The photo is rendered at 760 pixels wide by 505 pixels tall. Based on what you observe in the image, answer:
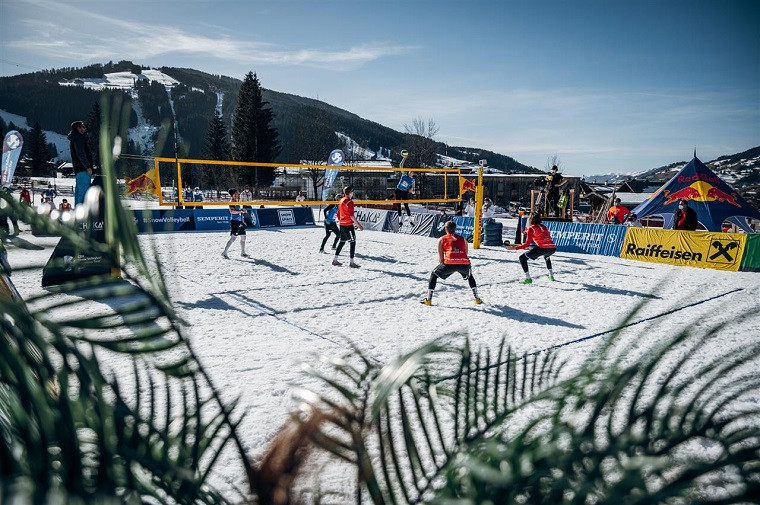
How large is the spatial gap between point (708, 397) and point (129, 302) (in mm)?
898

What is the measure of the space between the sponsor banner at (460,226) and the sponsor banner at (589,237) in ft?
8.81

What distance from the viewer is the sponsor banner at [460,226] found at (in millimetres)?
17281

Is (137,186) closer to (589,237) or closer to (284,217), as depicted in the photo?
(589,237)

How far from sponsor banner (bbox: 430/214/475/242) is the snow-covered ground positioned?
345cm

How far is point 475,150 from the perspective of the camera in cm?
13350

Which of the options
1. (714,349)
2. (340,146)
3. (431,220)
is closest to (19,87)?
(340,146)

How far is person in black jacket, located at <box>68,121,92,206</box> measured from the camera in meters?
7.00

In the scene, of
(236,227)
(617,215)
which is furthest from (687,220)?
(236,227)

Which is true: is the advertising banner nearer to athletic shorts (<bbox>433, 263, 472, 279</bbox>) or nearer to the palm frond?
athletic shorts (<bbox>433, 263, 472, 279</bbox>)

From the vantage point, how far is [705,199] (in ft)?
50.3

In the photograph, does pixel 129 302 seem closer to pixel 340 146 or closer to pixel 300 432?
pixel 300 432

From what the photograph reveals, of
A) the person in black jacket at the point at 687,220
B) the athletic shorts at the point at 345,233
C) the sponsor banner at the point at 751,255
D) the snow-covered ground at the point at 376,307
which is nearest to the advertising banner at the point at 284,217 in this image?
the snow-covered ground at the point at 376,307

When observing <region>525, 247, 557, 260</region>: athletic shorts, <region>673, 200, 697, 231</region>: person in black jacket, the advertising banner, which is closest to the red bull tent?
<region>673, 200, 697, 231</region>: person in black jacket

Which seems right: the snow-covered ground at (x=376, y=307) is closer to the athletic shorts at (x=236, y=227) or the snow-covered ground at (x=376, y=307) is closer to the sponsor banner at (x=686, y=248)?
the sponsor banner at (x=686, y=248)
